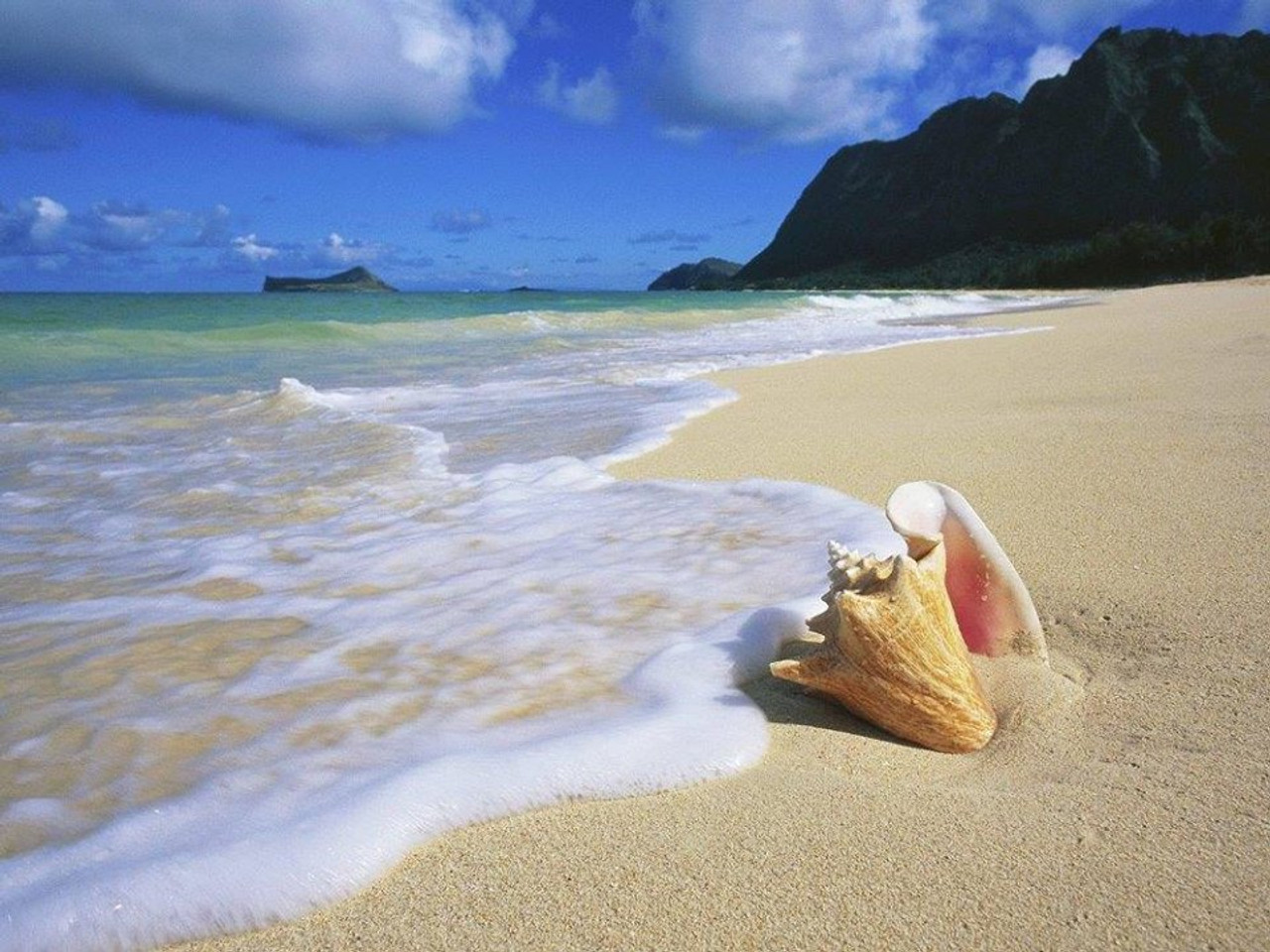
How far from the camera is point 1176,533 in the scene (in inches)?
108

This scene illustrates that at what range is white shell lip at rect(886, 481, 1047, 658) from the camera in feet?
6.76

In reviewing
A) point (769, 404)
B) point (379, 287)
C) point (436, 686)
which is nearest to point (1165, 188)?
point (379, 287)

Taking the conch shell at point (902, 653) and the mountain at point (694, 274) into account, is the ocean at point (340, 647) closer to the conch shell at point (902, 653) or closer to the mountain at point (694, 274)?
the conch shell at point (902, 653)

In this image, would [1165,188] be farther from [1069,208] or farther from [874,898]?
[874,898]

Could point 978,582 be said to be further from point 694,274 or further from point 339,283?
point 694,274

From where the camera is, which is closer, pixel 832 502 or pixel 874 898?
pixel 874 898

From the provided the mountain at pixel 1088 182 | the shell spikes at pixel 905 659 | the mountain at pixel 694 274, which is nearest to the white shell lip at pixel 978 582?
the shell spikes at pixel 905 659

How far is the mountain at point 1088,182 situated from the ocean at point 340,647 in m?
46.5

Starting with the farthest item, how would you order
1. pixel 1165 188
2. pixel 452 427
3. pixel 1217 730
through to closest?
pixel 1165 188, pixel 452 427, pixel 1217 730

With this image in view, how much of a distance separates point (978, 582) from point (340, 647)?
165 centimetres

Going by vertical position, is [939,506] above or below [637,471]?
above

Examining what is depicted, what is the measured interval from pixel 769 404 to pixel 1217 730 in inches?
179

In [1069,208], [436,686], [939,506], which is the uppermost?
[1069,208]

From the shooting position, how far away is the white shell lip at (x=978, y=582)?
206 cm
